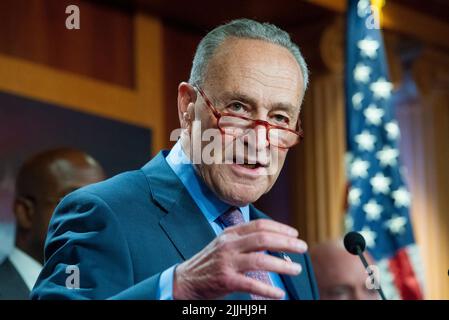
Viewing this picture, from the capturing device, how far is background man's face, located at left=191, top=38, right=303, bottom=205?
257 cm

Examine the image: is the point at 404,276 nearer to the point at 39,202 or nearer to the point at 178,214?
the point at 39,202

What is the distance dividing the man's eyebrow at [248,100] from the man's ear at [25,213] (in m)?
2.05

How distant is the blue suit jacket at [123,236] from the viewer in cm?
220

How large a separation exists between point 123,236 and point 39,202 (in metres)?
2.17

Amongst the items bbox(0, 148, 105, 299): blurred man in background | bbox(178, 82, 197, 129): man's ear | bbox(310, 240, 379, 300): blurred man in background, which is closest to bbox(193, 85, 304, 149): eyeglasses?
bbox(178, 82, 197, 129): man's ear

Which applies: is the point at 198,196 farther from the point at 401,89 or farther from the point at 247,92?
the point at 401,89

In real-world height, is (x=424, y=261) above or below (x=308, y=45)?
below

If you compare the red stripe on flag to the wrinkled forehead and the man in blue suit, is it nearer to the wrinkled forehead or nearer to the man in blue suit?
the man in blue suit

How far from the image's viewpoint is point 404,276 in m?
6.27

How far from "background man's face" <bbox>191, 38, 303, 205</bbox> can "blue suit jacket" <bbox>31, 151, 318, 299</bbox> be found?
0.12 meters
